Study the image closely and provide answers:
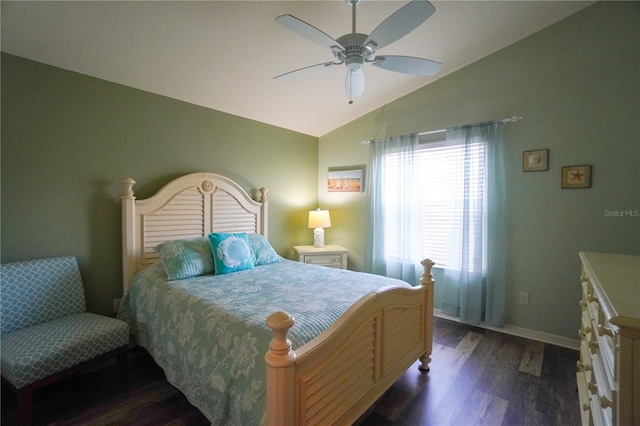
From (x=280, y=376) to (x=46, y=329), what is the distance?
1.80 meters

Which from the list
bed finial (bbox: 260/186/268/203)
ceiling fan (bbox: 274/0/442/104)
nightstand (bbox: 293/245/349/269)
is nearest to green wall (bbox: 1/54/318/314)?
bed finial (bbox: 260/186/268/203)

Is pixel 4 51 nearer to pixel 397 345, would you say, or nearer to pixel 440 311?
pixel 397 345

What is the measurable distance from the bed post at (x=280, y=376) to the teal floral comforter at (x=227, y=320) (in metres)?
0.12

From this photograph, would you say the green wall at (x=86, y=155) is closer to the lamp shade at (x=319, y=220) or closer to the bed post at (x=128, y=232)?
the bed post at (x=128, y=232)

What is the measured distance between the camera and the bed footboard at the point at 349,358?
1.06m

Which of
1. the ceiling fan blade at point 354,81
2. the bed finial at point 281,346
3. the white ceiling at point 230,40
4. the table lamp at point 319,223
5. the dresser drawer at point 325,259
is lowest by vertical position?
the dresser drawer at point 325,259

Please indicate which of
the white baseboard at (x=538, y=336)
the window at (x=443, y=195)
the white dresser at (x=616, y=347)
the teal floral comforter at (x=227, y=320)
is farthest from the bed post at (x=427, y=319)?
the white baseboard at (x=538, y=336)

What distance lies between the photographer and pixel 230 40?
2.21 m

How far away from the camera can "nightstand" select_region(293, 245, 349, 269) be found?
11.6ft

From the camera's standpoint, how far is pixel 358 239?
3949mm

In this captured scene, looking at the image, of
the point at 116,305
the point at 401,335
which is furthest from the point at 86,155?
the point at 401,335

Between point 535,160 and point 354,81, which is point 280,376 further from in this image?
point 535,160

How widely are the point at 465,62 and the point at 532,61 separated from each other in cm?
59

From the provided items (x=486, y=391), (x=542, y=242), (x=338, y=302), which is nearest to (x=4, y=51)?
(x=338, y=302)
